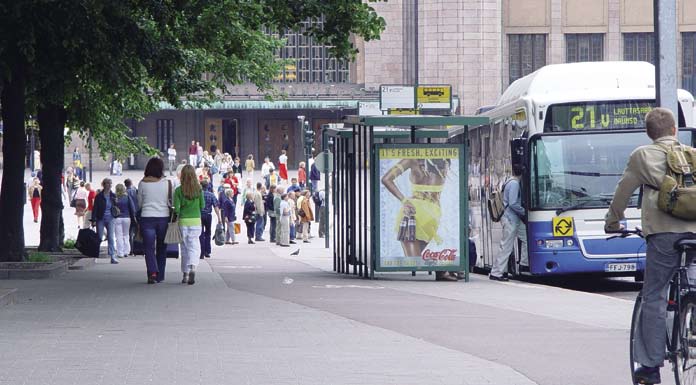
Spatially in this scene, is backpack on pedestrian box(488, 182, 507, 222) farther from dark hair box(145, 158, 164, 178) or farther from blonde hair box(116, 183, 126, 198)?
blonde hair box(116, 183, 126, 198)

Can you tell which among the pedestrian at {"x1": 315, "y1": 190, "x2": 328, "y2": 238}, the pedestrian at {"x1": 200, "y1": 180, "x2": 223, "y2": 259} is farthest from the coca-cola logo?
the pedestrian at {"x1": 315, "y1": 190, "x2": 328, "y2": 238}

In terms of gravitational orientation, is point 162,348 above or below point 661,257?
below

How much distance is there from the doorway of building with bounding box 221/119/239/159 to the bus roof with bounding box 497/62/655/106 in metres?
62.2

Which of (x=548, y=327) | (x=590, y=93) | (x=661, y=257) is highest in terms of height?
(x=590, y=93)

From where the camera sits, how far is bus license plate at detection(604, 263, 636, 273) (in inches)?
768

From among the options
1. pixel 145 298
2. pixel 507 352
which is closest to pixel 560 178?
pixel 145 298

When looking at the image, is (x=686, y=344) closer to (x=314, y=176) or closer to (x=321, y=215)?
(x=321, y=215)

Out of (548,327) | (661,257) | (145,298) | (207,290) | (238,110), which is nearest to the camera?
(661,257)

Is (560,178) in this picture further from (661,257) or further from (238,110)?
(238,110)

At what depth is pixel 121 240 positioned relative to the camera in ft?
99.1

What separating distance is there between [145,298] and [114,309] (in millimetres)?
1565

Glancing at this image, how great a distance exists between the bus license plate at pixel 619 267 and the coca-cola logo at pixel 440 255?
2104mm

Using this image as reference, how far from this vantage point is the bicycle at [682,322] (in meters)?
7.85

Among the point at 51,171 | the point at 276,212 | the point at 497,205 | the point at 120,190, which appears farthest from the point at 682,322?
the point at 276,212
